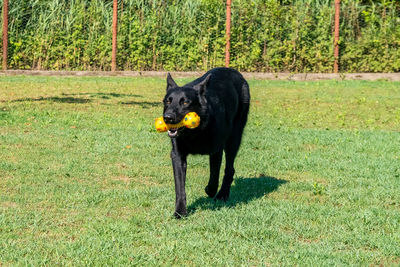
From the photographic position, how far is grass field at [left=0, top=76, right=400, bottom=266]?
4.38m

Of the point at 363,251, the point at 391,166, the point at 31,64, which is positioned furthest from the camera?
the point at 31,64

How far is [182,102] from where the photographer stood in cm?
531

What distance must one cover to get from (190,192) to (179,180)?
934 mm

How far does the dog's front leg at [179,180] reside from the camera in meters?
5.36

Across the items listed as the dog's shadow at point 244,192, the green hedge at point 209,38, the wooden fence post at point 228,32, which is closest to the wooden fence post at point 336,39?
the green hedge at point 209,38

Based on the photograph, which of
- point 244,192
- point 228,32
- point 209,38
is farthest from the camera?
point 209,38

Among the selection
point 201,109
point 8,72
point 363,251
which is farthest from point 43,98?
point 363,251

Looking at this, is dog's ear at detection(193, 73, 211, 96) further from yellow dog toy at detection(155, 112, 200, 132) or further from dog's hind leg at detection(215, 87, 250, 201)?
dog's hind leg at detection(215, 87, 250, 201)

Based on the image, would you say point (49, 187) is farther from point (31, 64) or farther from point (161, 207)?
point (31, 64)

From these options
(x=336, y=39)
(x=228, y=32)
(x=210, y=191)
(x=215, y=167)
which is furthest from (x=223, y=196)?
(x=336, y=39)

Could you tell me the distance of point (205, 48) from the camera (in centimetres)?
1923

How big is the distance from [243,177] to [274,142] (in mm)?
2365

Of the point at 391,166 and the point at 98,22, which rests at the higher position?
the point at 98,22

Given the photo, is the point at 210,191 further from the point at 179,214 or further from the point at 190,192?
the point at 179,214
